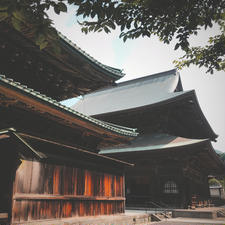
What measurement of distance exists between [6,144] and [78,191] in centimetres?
293

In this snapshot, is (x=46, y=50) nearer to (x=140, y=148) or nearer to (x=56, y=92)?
(x=56, y=92)

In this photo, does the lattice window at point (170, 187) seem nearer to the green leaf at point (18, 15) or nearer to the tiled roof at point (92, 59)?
the tiled roof at point (92, 59)

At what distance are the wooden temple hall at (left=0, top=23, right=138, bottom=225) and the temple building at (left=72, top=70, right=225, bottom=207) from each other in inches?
208

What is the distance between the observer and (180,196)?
14.2 meters

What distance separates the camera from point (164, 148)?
14.0 m

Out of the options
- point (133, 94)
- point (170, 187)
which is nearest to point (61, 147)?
point (170, 187)

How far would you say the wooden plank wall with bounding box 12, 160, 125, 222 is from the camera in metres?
6.34

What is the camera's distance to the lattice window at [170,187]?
48.1 feet

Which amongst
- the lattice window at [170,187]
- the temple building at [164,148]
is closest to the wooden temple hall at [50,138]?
the temple building at [164,148]

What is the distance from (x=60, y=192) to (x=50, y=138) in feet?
5.64

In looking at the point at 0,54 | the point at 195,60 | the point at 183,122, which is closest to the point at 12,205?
the point at 0,54

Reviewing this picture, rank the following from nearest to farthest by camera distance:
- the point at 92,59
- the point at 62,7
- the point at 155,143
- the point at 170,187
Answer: the point at 62,7, the point at 92,59, the point at 170,187, the point at 155,143

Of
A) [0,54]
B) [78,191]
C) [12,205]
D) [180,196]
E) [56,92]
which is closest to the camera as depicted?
[12,205]

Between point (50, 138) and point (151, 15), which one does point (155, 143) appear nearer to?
point (50, 138)
